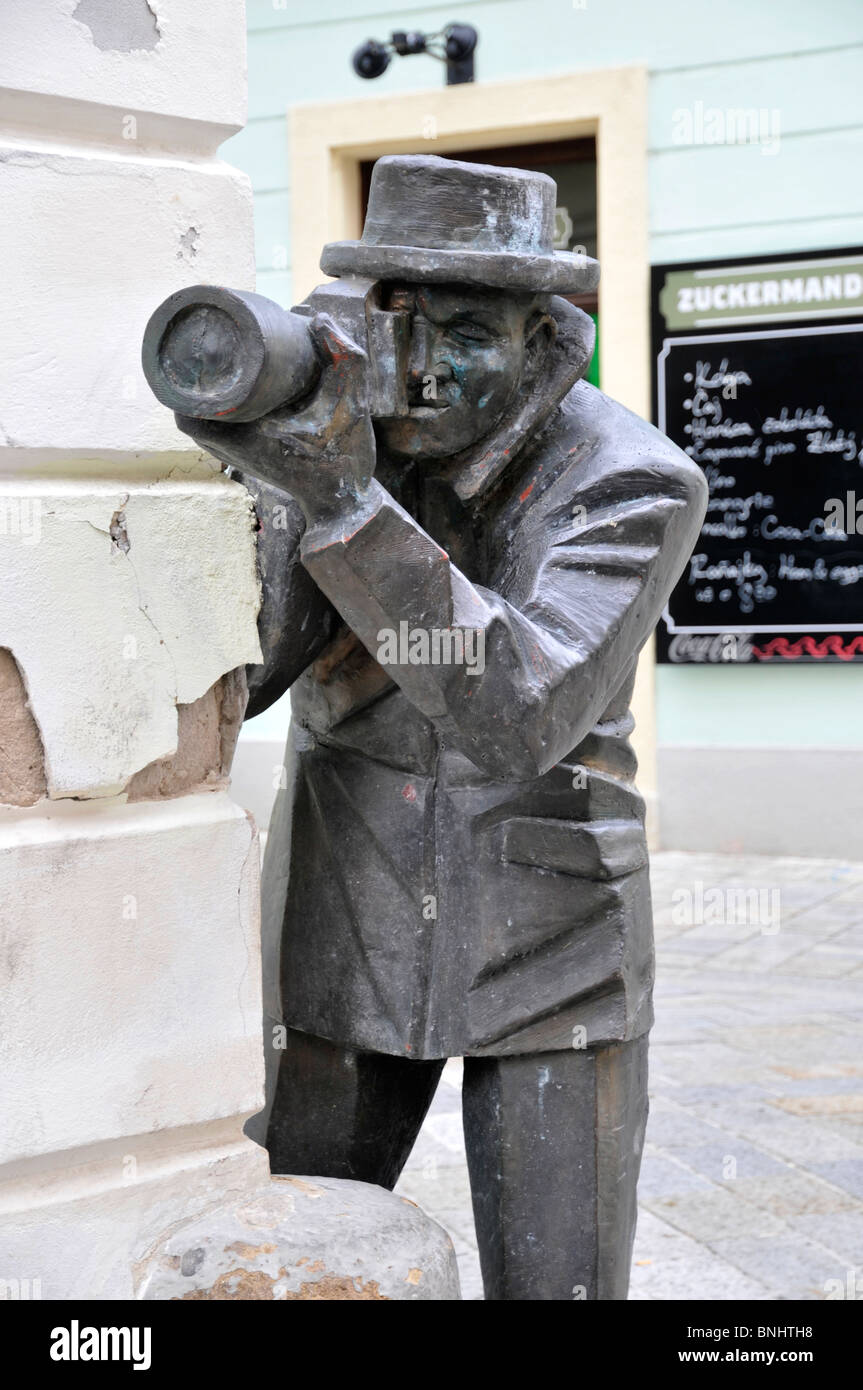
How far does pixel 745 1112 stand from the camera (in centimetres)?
462

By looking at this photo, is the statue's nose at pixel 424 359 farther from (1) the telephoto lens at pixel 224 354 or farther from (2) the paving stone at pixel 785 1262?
(2) the paving stone at pixel 785 1262

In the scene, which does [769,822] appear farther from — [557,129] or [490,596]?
[490,596]

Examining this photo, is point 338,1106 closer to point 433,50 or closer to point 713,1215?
point 713,1215

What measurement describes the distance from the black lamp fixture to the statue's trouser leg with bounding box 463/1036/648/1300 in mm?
6520

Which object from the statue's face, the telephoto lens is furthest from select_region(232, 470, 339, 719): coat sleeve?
the telephoto lens

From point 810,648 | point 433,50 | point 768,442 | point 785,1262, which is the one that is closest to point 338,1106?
point 785,1262

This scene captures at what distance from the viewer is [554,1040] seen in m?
2.12

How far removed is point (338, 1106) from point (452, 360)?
3.37 ft

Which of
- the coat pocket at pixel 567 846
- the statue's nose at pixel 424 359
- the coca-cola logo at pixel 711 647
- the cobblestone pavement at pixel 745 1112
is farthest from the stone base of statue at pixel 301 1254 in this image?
the coca-cola logo at pixel 711 647

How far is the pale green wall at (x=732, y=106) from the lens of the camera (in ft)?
24.1

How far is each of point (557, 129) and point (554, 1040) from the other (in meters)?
6.55
